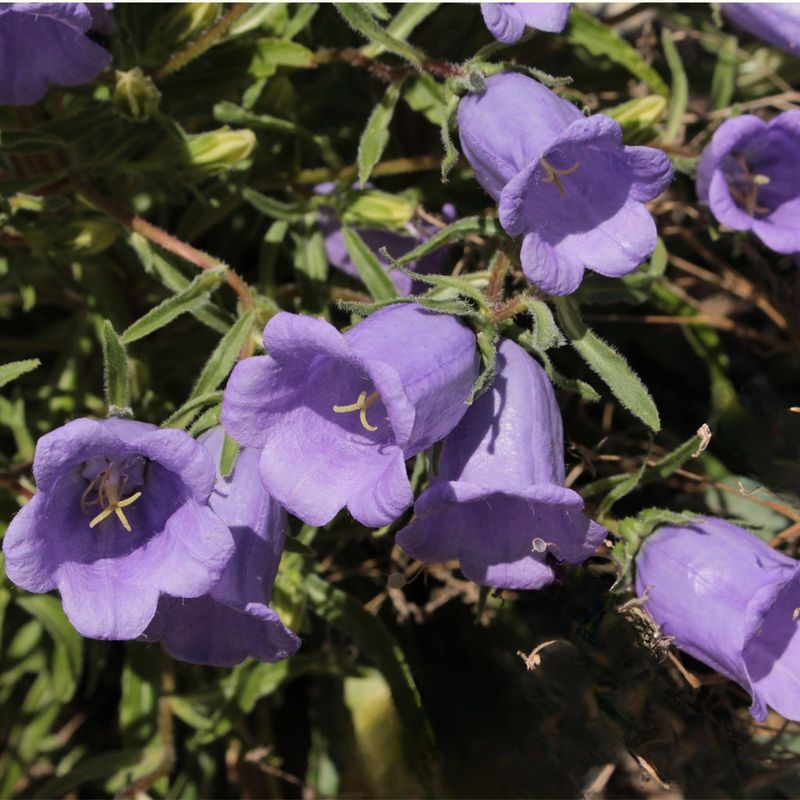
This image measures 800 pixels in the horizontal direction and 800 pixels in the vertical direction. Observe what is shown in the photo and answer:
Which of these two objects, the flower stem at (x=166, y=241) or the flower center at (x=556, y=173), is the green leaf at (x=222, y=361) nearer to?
the flower stem at (x=166, y=241)

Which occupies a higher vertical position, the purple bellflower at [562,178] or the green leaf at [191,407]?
the purple bellflower at [562,178]

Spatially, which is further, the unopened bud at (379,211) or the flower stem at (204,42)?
the unopened bud at (379,211)

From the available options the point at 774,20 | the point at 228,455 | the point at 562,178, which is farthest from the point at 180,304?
the point at 774,20

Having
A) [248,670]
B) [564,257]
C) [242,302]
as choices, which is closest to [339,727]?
[248,670]

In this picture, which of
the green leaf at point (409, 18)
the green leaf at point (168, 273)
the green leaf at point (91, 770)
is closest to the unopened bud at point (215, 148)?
the green leaf at point (168, 273)

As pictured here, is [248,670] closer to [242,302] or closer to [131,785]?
[131,785]
